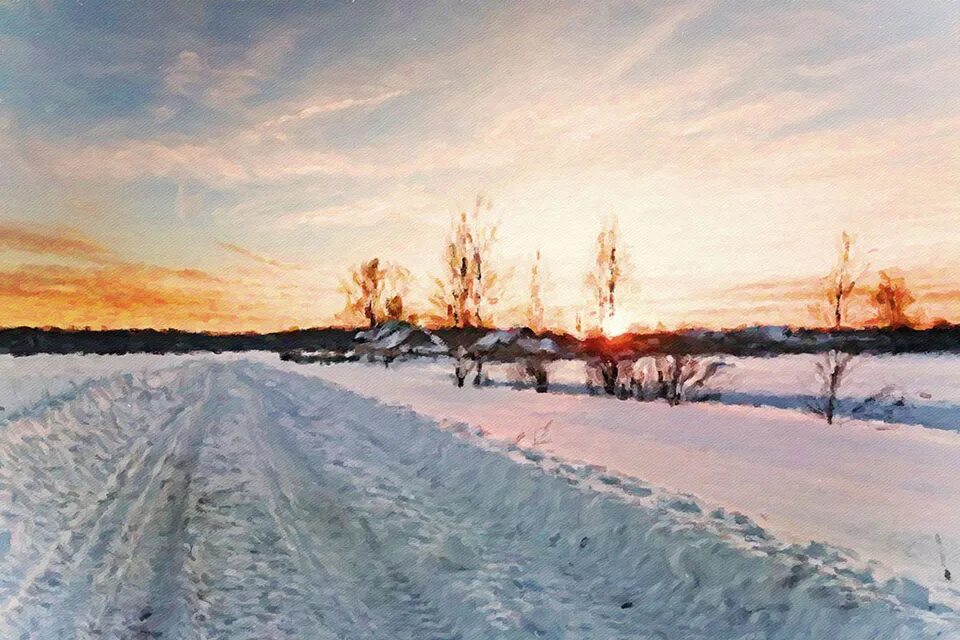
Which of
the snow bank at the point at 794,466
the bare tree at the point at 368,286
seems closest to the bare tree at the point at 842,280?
the snow bank at the point at 794,466

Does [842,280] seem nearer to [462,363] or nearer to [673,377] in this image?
[673,377]

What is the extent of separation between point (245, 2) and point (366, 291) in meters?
5.68

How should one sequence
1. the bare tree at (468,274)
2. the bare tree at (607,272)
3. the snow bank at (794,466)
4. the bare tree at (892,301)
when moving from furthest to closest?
1. the bare tree at (468,274)
2. the bare tree at (607,272)
3. the bare tree at (892,301)
4. the snow bank at (794,466)

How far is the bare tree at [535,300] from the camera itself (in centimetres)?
864

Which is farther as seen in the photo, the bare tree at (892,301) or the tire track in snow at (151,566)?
the bare tree at (892,301)

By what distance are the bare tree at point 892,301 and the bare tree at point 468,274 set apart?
4419 mm

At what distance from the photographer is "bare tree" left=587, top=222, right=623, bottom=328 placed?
7.26 m

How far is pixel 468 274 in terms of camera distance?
11.9 m

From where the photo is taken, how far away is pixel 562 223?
7305 mm

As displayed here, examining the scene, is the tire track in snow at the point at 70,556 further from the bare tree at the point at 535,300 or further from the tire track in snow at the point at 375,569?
the bare tree at the point at 535,300

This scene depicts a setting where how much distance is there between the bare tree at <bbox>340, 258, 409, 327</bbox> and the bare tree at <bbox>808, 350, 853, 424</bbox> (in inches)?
308

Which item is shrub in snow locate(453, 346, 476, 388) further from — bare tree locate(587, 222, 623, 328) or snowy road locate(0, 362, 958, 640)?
snowy road locate(0, 362, 958, 640)

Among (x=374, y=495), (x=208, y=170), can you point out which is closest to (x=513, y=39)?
(x=208, y=170)

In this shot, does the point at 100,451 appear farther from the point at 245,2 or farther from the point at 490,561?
the point at 490,561
